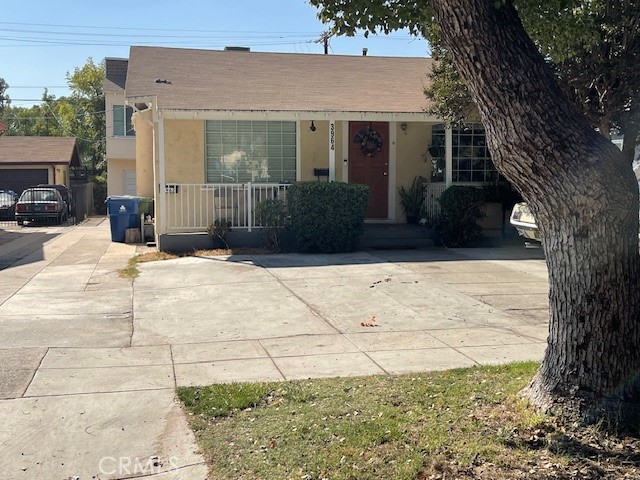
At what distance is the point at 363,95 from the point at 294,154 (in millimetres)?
2171

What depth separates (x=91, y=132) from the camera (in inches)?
2122

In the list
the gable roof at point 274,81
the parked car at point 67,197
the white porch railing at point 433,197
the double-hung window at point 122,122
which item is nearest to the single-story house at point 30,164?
the parked car at point 67,197

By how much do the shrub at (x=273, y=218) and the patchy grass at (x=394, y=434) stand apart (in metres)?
8.46

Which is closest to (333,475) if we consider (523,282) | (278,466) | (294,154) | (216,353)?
(278,466)

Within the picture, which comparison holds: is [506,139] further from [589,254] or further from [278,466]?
[278,466]

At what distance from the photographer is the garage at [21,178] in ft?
123

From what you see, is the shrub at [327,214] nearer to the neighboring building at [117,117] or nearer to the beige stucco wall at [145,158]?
the beige stucco wall at [145,158]

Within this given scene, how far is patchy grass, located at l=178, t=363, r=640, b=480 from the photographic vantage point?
4.06m

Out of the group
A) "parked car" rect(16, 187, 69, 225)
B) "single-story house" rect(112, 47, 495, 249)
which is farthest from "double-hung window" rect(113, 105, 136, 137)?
"single-story house" rect(112, 47, 495, 249)

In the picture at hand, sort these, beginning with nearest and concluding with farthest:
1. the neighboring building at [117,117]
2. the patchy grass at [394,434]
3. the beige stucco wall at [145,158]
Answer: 1. the patchy grass at [394,434]
2. the beige stucco wall at [145,158]
3. the neighboring building at [117,117]

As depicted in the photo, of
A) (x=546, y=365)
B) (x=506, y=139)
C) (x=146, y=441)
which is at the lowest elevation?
(x=146, y=441)

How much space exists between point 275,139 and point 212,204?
221cm

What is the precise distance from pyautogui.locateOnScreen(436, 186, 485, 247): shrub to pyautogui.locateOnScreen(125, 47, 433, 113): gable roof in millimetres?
2053

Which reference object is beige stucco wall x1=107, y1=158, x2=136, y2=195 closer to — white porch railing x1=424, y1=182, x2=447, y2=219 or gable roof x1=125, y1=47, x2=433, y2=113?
gable roof x1=125, y1=47, x2=433, y2=113
